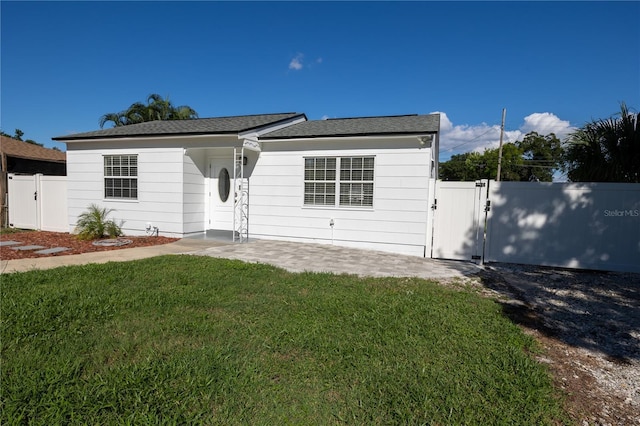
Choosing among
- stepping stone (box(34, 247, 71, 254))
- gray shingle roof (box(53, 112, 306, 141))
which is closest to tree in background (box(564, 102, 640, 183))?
gray shingle roof (box(53, 112, 306, 141))

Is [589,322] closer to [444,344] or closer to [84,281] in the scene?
[444,344]

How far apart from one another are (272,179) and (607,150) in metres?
8.54

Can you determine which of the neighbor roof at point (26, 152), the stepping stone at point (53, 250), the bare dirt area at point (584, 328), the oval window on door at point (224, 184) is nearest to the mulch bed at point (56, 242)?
the stepping stone at point (53, 250)

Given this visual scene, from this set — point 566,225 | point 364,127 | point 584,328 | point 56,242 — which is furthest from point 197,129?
point 584,328

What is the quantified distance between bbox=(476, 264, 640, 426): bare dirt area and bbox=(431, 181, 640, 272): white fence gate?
426mm

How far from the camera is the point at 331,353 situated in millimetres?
3205

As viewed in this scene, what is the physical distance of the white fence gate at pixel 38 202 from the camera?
37.6 ft

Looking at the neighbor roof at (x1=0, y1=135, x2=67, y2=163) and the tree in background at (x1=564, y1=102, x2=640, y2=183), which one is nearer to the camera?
the tree in background at (x1=564, y1=102, x2=640, y2=183)

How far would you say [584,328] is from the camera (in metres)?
4.18

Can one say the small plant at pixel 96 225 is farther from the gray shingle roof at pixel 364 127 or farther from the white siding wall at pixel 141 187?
the gray shingle roof at pixel 364 127

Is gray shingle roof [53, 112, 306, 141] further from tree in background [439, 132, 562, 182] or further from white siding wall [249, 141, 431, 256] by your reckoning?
tree in background [439, 132, 562, 182]

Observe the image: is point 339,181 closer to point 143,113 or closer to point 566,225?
point 566,225

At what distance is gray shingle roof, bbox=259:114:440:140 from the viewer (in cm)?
874

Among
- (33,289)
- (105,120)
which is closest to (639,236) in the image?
(33,289)
